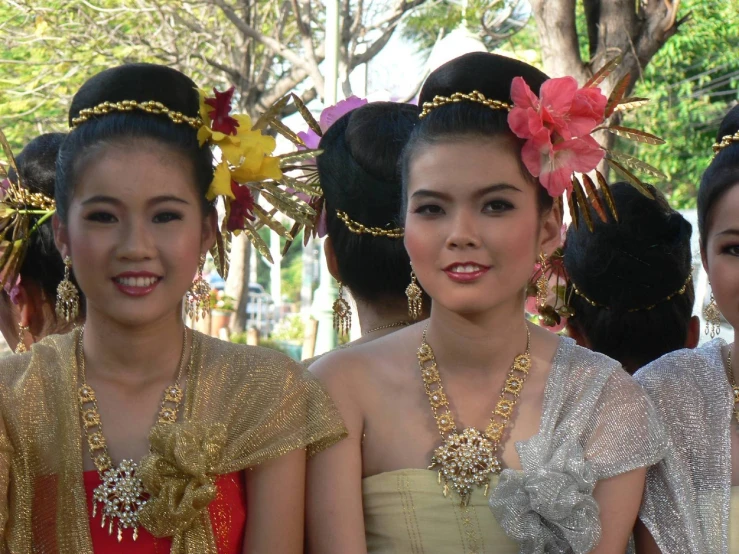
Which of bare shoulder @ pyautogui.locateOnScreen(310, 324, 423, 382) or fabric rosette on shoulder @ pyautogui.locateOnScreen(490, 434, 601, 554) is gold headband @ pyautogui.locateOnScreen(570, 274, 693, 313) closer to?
bare shoulder @ pyautogui.locateOnScreen(310, 324, 423, 382)

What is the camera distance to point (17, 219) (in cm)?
352

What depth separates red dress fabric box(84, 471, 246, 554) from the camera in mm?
2709

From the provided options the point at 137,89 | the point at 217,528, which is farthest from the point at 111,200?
the point at 217,528

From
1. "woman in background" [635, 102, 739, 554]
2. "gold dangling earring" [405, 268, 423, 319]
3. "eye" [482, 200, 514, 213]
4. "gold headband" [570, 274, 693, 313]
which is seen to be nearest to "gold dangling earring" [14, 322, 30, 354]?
"gold dangling earring" [405, 268, 423, 319]

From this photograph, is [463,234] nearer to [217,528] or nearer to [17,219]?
[217,528]

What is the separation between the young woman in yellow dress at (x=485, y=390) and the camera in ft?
9.16

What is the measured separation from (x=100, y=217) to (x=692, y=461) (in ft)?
5.45

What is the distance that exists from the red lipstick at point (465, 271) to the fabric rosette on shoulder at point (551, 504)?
18.6 inches

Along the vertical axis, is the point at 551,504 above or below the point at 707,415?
below

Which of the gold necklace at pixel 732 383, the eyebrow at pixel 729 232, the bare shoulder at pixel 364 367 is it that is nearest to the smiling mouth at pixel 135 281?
the bare shoulder at pixel 364 367

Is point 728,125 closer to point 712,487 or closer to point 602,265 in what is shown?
point 602,265

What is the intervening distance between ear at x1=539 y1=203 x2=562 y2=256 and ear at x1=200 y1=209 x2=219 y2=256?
34.2 inches

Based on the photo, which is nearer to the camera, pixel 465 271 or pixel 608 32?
pixel 465 271

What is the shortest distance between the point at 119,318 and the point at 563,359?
116cm
